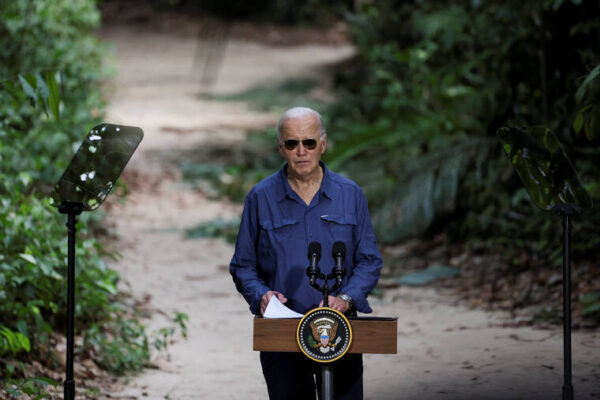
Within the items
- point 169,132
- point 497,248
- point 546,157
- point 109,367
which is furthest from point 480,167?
point 169,132

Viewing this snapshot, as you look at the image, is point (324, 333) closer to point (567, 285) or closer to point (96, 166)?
point (567, 285)

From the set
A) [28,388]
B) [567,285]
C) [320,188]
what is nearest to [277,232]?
[320,188]

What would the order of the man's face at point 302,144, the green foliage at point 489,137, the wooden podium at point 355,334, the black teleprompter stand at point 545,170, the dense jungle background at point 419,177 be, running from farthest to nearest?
the green foliage at point 489,137 → the dense jungle background at point 419,177 → the black teleprompter stand at point 545,170 → the man's face at point 302,144 → the wooden podium at point 355,334

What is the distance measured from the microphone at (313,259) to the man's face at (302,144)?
0.39 meters

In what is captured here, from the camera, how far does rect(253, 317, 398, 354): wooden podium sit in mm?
2787

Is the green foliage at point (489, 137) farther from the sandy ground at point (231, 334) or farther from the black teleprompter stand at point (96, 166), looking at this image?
the black teleprompter stand at point (96, 166)

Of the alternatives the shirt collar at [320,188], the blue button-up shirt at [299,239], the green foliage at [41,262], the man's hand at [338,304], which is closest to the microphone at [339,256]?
the man's hand at [338,304]

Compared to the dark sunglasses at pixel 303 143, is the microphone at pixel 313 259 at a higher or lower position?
lower

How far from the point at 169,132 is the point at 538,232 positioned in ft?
28.5

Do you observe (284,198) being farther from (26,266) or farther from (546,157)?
(26,266)

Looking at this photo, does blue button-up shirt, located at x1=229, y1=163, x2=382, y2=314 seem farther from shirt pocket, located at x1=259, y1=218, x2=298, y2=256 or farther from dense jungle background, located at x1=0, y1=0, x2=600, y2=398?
dense jungle background, located at x1=0, y1=0, x2=600, y2=398

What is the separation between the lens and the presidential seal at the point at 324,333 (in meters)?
2.82

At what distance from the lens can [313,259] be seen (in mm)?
2918

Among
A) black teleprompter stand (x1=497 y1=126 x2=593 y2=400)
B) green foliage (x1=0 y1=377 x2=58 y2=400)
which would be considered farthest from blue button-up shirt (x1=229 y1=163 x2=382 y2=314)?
green foliage (x1=0 y1=377 x2=58 y2=400)
